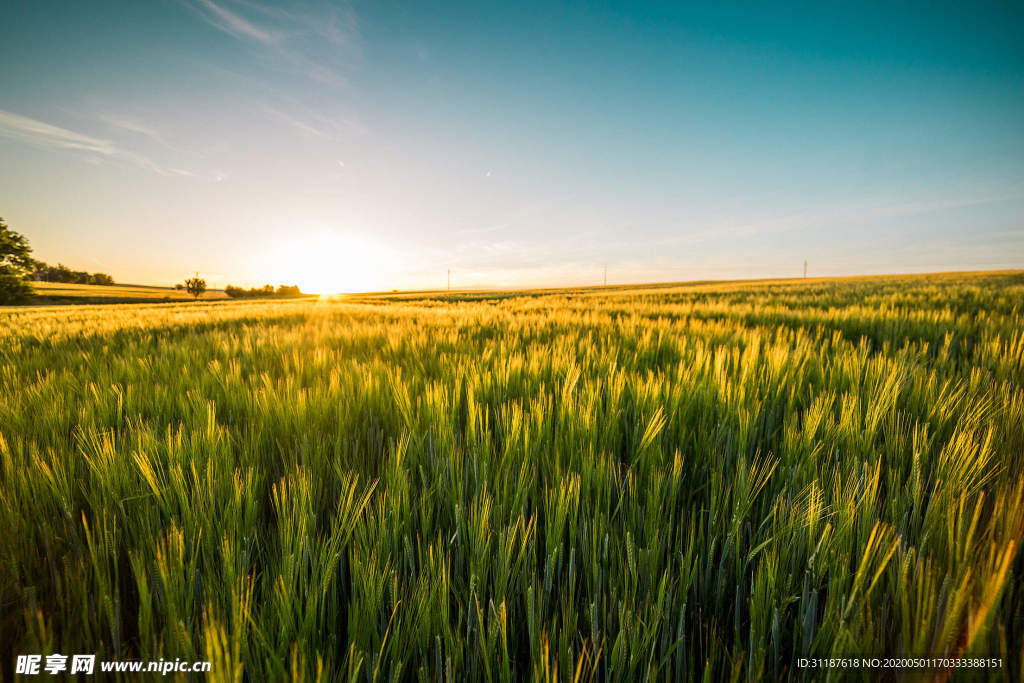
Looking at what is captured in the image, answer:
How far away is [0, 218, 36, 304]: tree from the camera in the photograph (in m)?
33.8

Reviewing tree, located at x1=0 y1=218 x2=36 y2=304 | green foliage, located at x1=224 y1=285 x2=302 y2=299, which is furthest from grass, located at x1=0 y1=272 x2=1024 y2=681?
green foliage, located at x1=224 y1=285 x2=302 y2=299

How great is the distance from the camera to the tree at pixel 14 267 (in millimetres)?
33750

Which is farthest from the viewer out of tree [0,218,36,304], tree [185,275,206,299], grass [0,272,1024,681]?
tree [185,275,206,299]

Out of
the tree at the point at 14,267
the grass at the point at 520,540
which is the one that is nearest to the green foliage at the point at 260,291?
the tree at the point at 14,267

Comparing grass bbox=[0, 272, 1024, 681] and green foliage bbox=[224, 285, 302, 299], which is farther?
green foliage bbox=[224, 285, 302, 299]

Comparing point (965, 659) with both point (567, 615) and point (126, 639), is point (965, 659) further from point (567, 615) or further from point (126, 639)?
point (126, 639)

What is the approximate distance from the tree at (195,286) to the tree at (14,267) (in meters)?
29.6

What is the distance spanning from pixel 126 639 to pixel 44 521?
13.7 inches

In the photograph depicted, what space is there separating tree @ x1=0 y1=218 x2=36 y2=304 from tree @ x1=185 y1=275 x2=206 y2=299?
2965 cm

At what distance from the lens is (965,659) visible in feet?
1.49

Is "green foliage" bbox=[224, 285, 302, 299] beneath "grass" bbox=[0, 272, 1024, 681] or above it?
above

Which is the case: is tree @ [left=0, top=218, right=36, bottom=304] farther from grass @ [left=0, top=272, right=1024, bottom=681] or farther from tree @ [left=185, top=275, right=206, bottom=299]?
grass @ [left=0, top=272, right=1024, bottom=681]

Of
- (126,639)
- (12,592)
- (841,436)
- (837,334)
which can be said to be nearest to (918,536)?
(841,436)

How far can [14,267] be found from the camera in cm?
3497
